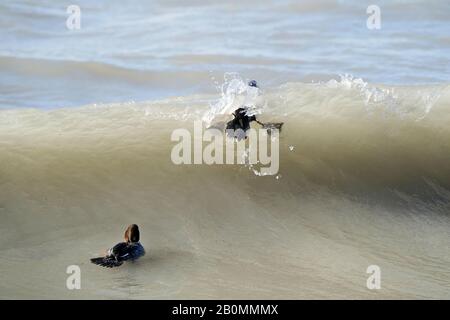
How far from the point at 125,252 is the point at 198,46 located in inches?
293

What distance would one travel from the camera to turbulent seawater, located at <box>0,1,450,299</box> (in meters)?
6.79

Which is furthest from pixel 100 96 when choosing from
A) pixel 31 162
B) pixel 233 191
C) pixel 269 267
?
pixel 269 267

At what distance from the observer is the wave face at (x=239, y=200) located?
6.65 metres

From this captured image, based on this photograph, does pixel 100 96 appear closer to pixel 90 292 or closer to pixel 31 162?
pixel 31 162

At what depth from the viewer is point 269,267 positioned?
6.87 metres
